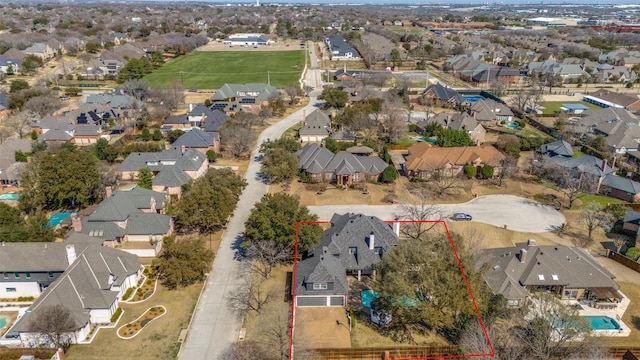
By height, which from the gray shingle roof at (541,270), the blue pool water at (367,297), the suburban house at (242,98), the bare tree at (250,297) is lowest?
the blue pool water at (367,297)

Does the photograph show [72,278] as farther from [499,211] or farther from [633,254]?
[633,254]

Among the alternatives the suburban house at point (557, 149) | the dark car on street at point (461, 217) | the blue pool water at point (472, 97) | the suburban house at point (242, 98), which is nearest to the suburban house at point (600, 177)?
the suburban house at point (557, 149)

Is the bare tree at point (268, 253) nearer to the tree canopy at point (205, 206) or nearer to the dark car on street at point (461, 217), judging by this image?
the tree canopy at point (205, 206)

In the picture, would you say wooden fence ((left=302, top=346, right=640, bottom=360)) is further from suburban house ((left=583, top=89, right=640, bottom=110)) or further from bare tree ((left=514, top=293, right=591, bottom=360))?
suburban house ((left=583, top=89, right=640, bottom=110))

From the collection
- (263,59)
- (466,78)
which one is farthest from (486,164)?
(263,59)

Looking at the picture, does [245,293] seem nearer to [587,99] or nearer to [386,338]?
[386,338]

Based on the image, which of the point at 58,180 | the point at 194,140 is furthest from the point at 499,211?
the point at 58,180

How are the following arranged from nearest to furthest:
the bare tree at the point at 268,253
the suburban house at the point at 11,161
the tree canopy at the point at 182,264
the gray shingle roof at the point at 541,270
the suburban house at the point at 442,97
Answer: the gray shingle roof at the point at 541,270
the tree canopy at the point at 182,264
the bare tree at the point at 268,253
the suburban house at the point at 11,161
the suburban house at the point at 442,97
